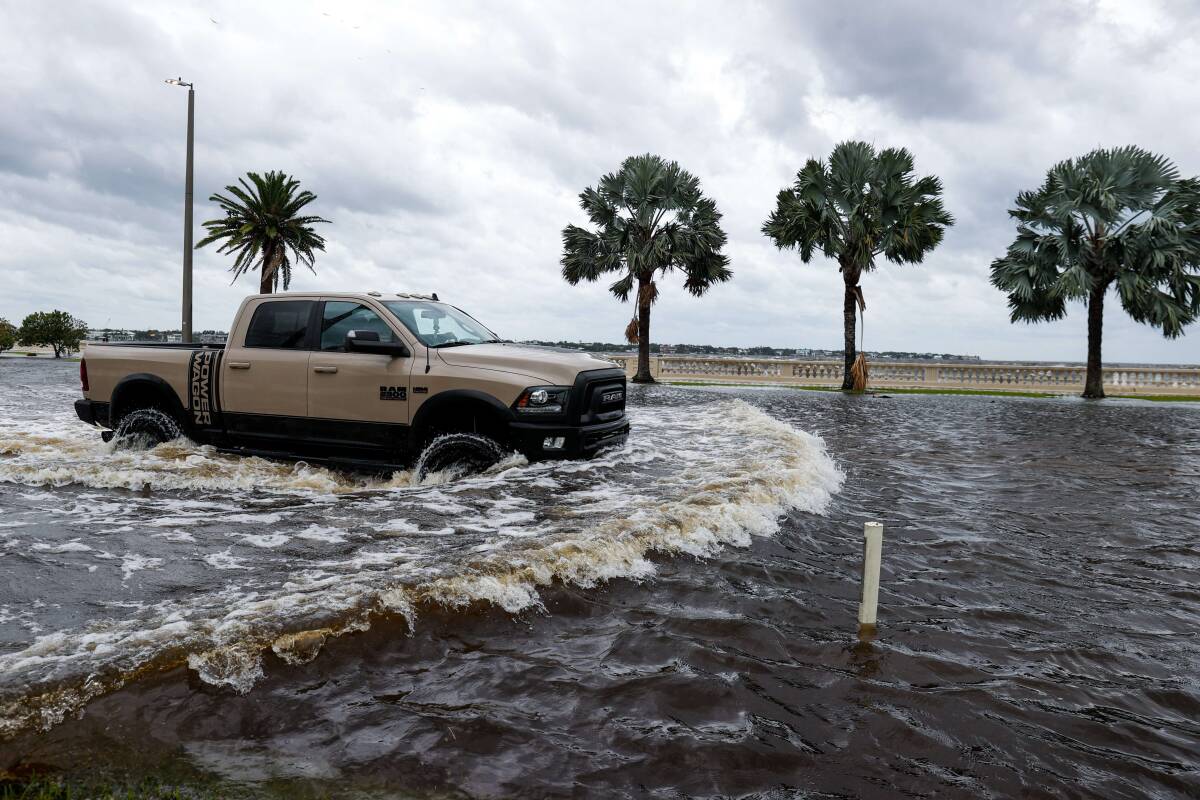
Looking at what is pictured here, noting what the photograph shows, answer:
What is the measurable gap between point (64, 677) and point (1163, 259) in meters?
34.4

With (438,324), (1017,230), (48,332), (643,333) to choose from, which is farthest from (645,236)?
(48,332)

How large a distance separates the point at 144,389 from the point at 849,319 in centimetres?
2825

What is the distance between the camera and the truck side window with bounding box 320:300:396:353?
7867 millimetres

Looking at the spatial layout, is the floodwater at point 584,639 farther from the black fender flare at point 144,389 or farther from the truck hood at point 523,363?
the black fender flare at point 144,389

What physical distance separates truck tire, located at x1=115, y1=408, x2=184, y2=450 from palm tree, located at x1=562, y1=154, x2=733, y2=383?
25529mm

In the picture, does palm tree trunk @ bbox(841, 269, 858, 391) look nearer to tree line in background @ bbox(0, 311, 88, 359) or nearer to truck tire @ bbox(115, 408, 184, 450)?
truck tire @ bbox(115, 408, 184, 450)

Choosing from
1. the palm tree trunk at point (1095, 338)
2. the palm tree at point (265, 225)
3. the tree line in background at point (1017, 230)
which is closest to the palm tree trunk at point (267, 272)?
the palm tree at point (265, 225)

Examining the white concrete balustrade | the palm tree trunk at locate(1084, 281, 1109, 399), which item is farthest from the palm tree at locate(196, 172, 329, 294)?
the palm tree trunk at locate(1084, 281, 1109, 399)

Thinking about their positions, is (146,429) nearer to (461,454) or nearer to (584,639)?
(461,454)

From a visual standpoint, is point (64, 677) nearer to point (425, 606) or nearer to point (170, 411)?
point (425, 606)

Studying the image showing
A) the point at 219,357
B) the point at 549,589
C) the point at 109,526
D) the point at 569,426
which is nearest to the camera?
the point at 549,589

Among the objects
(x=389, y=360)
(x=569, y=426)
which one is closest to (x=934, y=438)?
(x=569, y=426)

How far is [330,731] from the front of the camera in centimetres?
278

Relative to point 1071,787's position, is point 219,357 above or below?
above
